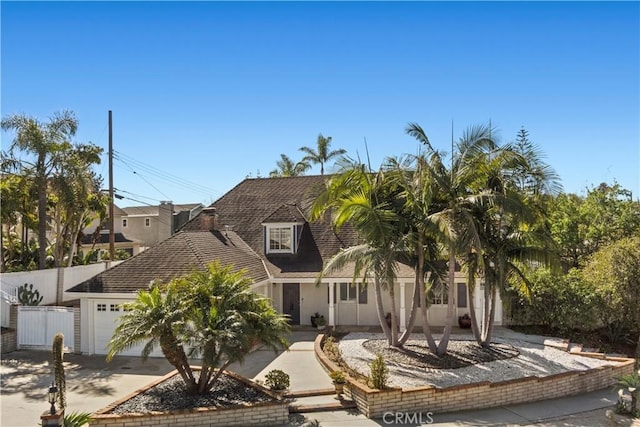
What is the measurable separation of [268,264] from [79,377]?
9.56m

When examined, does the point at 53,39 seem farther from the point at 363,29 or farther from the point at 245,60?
the point at 363,29

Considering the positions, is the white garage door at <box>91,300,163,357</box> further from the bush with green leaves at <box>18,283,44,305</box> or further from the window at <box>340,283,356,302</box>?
the window at <box>340,283,356,302</box>

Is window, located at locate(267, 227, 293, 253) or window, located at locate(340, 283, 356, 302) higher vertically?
window, located at locate(267, 227, 293, 253)

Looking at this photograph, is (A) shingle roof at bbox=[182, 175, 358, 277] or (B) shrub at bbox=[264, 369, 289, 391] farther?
(A) shingle roof at bbox=[182, 175, 358, 277]

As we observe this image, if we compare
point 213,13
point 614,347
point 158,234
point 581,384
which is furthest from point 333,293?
point 158,234

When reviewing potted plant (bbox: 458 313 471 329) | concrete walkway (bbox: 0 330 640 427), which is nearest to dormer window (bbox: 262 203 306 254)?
concrete walkway (bbox: 0 330 640 427)

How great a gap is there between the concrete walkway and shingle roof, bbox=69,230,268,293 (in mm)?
2485

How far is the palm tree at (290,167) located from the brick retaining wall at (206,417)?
39.1 metres

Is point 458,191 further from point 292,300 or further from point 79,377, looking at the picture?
point 79,377

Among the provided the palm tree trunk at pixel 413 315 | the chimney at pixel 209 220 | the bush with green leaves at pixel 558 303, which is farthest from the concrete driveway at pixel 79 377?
the bush with green leaves at pixel 558 303

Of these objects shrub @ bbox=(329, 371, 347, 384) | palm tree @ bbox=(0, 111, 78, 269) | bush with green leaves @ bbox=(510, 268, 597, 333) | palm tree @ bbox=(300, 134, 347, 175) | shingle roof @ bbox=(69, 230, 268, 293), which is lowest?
shrub @ bbox=(329, 371, 347, 384)

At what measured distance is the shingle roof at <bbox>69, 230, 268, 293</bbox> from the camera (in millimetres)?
16750

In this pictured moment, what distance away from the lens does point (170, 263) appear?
1770 cm
